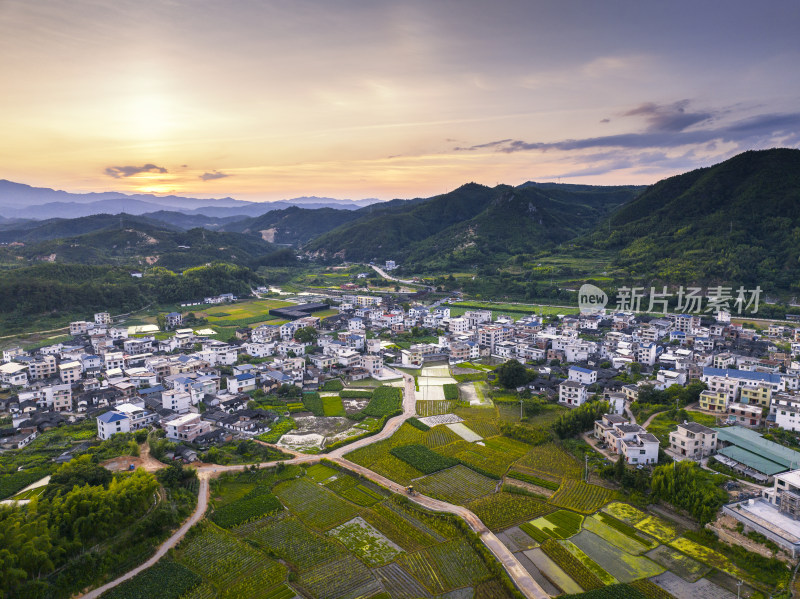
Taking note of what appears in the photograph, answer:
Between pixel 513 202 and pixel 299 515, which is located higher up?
pixel 513 202

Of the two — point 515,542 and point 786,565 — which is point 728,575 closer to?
point 786,565

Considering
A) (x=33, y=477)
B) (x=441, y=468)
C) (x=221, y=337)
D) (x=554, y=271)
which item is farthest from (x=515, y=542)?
(x=554, y=271)

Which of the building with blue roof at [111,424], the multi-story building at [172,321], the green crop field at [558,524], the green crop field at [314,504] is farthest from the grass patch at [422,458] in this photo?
the multi-story building at [172,321]

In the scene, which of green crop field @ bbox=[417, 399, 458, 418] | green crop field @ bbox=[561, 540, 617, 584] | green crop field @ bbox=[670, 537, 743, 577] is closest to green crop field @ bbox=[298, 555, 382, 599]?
green crop field @ bbox=[561, 540, 617, 584]

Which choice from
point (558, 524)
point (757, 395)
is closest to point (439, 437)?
point (558, 524)

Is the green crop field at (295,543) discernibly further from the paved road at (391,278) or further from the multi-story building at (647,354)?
the paved road at (391,278)

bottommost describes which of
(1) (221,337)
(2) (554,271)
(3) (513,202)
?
(1) (221,337)
